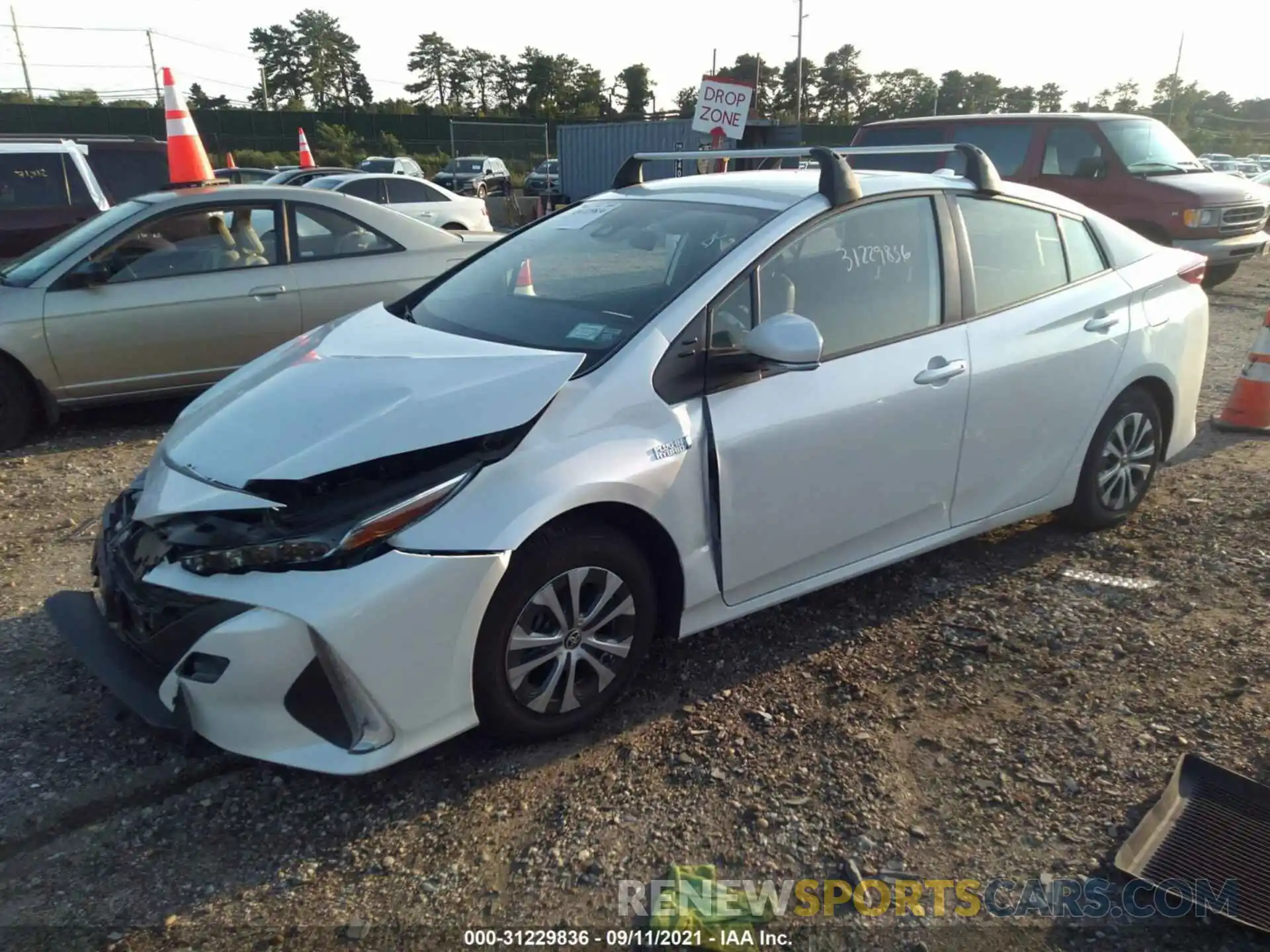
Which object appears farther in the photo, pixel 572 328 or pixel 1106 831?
pixel 572 328

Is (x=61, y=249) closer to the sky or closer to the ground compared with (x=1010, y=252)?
closer to the ground

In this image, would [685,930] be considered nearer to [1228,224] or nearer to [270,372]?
[270,372]

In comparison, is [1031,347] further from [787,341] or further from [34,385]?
[34,385]

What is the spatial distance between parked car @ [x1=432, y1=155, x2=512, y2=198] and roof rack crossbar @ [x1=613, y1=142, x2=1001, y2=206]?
2625 centimetres

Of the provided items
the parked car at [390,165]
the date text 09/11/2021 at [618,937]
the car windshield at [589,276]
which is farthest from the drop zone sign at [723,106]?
the parked car at [390,165]

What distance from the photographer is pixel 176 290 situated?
6195mm

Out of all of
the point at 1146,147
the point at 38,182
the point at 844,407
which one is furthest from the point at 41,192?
the point at 1146,147

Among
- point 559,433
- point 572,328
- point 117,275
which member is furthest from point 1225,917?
point 117,275

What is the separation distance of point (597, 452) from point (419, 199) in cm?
1331

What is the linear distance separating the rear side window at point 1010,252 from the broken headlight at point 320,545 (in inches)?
94.3

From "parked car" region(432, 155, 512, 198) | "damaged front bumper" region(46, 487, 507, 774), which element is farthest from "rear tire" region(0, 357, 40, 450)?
"parked car" region(432, 155, 512, 198)

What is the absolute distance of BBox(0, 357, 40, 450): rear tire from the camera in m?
5.93

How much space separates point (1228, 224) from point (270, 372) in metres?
11.3

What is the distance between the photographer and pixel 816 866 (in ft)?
8.50
